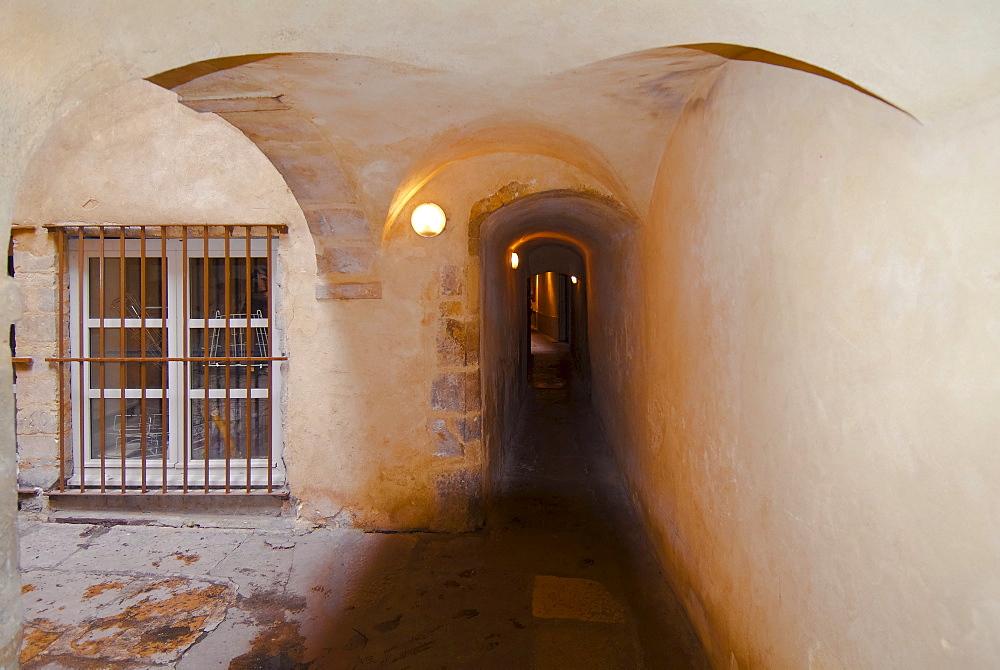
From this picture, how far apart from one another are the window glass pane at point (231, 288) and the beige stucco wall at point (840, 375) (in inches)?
131

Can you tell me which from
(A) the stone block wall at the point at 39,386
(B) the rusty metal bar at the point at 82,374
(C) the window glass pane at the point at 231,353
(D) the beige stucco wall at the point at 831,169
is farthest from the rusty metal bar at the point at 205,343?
(D) the beige stucco wall at the point at 831,169

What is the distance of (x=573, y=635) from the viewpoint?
2.91 m

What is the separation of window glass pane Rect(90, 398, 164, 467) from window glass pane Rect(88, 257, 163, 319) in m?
0.70

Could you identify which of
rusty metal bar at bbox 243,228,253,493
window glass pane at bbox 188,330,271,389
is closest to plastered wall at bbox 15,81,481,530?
rusty metal bar at bbox 243,228,253,493

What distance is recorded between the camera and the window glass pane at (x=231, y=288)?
462 centimetres

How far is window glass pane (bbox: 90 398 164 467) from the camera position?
4691 millimetres

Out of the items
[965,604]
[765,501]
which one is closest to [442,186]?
[765,501]

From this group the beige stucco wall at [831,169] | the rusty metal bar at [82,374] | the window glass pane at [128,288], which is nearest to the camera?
the beige stucco wall at [831,169]

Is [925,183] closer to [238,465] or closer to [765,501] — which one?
[765,501]

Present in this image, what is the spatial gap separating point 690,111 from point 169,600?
3737 millimetres

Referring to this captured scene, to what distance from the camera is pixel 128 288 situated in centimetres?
471

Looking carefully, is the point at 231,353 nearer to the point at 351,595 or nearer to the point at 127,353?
the point at 127,353

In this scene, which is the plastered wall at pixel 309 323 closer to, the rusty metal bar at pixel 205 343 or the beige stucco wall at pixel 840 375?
the rusty metal bar at pixel 205 343

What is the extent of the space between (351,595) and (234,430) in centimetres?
199
